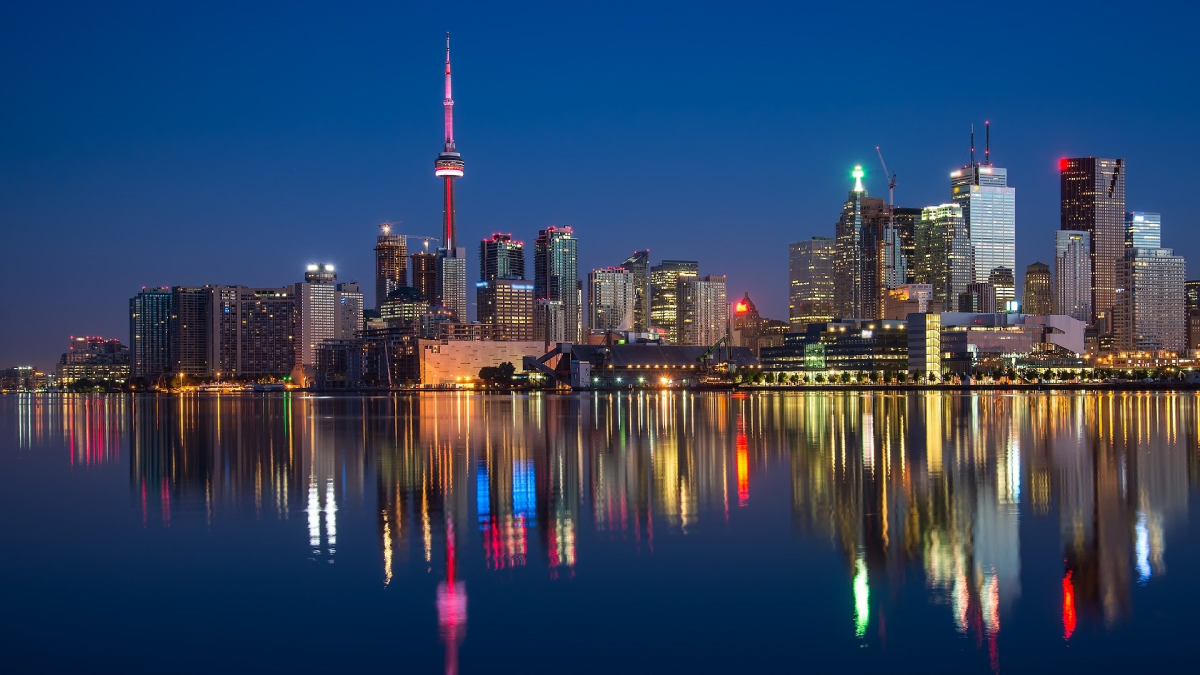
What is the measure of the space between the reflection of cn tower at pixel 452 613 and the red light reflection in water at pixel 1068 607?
7491mm

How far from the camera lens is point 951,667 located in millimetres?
12453

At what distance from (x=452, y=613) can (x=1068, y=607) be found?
8.44 m

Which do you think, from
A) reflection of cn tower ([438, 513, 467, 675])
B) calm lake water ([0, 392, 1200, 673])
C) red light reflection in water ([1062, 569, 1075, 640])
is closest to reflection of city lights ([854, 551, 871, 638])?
calm lake water ([0, 392, 1200, 673])

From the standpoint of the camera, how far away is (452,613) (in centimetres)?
1512

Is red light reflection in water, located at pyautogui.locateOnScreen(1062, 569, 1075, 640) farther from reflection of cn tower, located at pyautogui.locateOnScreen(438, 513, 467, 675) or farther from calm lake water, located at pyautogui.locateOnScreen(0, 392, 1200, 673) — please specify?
reflection of cn tower, located at pyautogui.locateOnScreen(438, 513, 467, 675)

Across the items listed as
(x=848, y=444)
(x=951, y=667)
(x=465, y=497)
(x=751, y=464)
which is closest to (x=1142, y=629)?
(x=951, y=667)

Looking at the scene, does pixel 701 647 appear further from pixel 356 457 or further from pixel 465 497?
pixel 356 457

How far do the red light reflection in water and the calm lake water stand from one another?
0.07 m

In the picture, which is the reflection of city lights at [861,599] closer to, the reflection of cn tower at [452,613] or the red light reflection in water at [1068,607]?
the red light reflection in water at [1068,607]

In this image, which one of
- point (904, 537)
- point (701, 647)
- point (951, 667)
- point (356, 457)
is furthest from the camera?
point (356, 457)

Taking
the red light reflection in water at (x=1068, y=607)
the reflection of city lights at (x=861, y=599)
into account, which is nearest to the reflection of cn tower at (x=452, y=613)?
A: the reflection of city lights at (x=861, y=599)

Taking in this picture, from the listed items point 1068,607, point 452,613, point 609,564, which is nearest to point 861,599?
point 1068,607

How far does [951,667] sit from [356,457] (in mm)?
31153

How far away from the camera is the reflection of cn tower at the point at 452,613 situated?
13281mm
